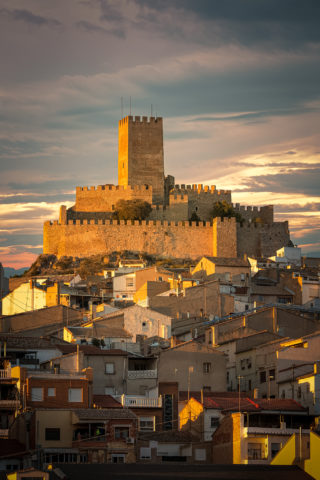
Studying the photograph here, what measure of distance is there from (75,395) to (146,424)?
2650mm

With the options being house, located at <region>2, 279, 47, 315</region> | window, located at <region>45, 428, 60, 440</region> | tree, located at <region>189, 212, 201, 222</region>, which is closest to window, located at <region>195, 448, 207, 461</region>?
window, located at <region>45, 428, 60, 440</region>

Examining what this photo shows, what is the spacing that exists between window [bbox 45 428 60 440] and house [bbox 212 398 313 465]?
14.2 feet

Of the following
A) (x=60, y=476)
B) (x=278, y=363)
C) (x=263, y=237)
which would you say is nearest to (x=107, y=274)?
(x=263, y=237)

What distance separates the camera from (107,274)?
77.6 meters

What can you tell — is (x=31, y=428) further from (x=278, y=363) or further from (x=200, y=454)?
(x=278, y=363)

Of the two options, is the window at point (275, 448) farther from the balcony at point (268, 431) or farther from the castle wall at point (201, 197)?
the castle wall at point (201, 197)

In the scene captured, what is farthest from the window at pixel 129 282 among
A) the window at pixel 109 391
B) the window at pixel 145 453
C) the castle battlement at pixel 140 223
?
the window at pixel 145 453

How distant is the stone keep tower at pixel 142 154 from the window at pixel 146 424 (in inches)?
2399

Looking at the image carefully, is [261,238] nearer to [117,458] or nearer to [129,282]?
[129,282]

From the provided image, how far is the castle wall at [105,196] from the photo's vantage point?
94312mm

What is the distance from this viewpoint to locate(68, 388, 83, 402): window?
33812 mm

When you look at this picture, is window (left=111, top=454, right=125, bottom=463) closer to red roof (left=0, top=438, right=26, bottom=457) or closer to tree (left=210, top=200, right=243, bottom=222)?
red roof (left=0, top=438, right=26, bottom=457)

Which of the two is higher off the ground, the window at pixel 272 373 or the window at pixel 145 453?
the window at pixel 272 373

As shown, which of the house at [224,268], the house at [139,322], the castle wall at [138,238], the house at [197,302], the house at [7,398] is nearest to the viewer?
the house at [7,398]
